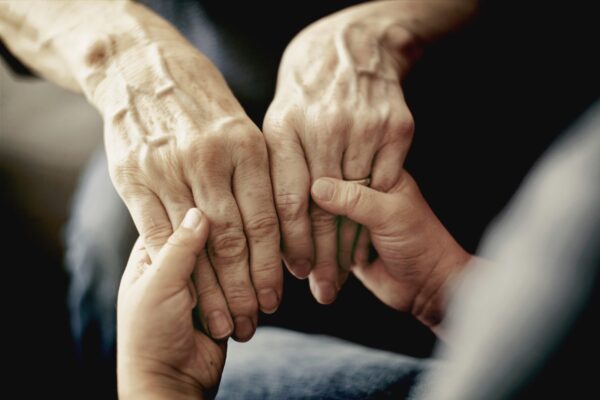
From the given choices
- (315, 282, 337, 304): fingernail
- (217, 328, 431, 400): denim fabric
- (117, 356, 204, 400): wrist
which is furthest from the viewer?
(315, 282, 337, 304): fingernail

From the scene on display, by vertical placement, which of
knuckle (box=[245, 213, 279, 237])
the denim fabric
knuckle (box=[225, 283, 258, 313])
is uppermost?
knuckle (box=[245, 213, 279, 237])

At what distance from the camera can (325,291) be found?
2.63 ft

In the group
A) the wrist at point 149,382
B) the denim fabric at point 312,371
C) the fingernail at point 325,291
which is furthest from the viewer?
the fingernail at point 325,291

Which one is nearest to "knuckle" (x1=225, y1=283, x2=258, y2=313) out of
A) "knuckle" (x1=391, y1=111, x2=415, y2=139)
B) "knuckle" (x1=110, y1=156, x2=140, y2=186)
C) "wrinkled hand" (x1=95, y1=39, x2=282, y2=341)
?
"wrinkled hand" (x1=95, y1=39, x2=282, y2=341)

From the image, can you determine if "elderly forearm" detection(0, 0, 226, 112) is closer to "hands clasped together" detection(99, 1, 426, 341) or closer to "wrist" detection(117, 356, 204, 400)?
"hands clasped together" detection(99, 1, 426, 341)

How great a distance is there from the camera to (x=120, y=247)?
94 centimetres

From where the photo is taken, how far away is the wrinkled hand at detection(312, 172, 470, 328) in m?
0.71

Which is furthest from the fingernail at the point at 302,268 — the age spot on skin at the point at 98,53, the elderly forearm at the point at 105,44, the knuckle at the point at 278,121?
the age spot on skin at the point at 98,53

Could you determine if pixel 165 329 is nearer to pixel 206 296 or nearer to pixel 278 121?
pixel 206 296

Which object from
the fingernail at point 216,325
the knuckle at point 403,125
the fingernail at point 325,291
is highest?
the knuckle at point 403,125

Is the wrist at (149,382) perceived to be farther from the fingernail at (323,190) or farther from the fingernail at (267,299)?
the fingernail at (323,190)

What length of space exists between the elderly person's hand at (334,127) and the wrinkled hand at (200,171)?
0.04 m

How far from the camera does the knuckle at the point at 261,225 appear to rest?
0.69m

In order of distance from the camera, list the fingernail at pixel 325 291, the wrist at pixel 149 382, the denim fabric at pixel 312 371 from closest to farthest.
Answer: the wrist at pixel 149 382, the denim fabric at pixel 312 371, the fingernail at pixel 325 291
